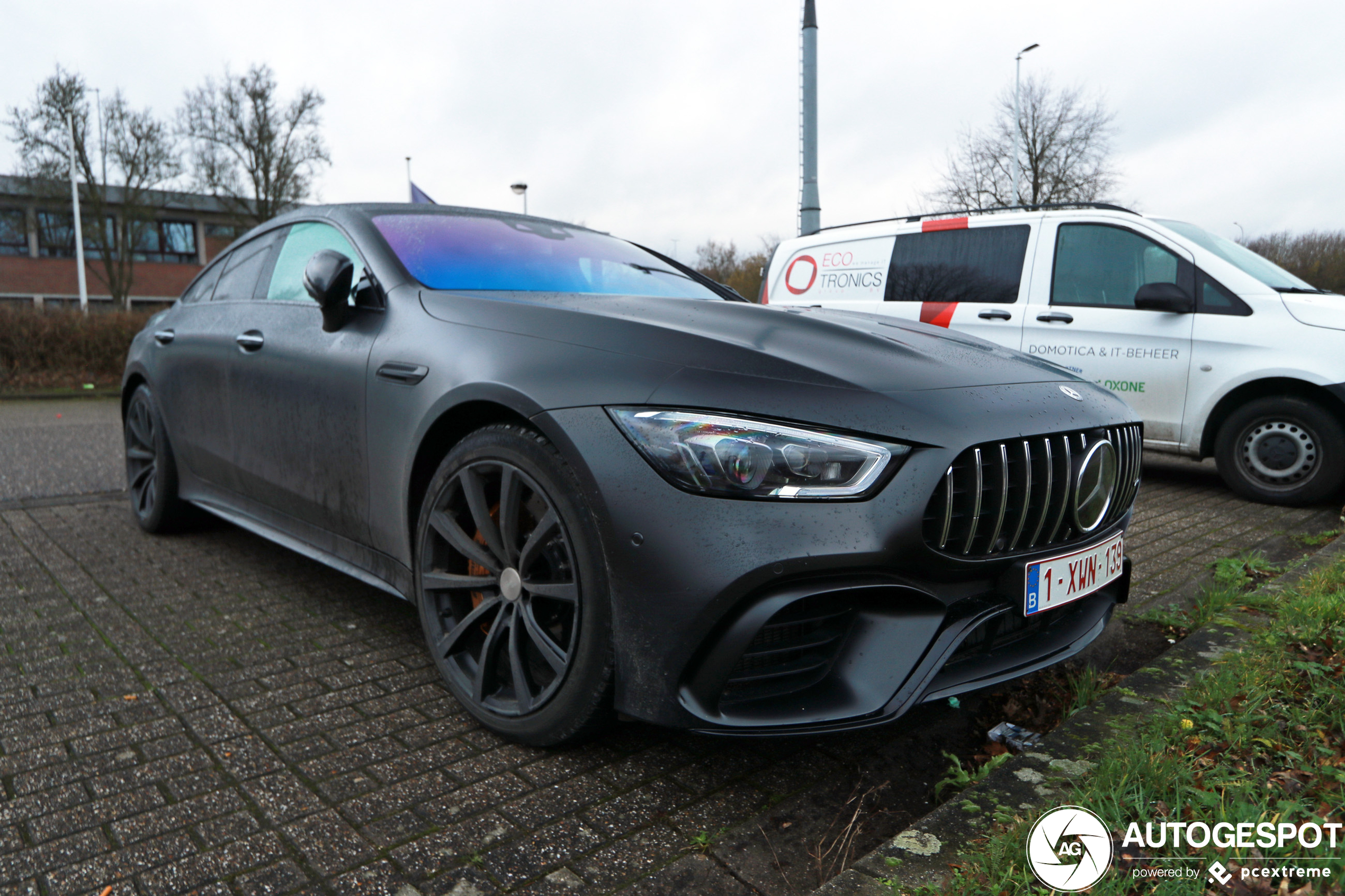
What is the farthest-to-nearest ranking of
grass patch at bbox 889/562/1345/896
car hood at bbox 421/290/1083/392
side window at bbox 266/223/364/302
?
side window at bbox 266/223/364/302 → car hood at bbox 421/290/1083/392 → grass patch at bbox 889/562/1345/896

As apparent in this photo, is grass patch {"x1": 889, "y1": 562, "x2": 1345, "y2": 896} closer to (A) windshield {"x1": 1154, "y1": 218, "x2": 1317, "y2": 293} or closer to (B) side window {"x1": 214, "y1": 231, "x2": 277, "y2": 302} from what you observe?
(B) side window {"x1": 214, "y1": 231, "x2": 277, "y2": 302}

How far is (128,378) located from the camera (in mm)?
4719

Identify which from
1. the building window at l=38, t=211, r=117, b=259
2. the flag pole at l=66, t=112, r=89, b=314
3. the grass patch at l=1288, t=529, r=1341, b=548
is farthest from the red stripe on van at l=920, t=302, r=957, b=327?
the building window at l=38, t=211, r=117, b=259

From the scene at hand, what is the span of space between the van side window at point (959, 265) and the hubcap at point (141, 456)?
5.09m

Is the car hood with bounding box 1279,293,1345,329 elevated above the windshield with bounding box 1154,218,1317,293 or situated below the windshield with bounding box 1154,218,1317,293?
below

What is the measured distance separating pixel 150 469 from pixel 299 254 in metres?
1.72

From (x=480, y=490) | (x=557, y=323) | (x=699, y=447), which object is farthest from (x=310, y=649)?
(x=699, y=447)

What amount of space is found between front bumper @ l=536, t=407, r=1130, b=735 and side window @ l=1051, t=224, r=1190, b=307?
458 centimetres

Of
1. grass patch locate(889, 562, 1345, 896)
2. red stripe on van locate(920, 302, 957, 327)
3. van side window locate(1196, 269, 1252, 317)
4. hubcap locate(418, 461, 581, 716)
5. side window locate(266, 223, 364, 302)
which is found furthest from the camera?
red stripe on van locate(920, 302, 957, 327)

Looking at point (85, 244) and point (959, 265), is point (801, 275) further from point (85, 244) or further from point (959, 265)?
point (85, 244)

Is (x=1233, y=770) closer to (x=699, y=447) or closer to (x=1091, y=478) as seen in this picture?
(x=1091, y=478)

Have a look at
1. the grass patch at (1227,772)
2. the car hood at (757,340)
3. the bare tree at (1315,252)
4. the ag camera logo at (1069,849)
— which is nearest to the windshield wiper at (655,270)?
the car hood at (757,340)

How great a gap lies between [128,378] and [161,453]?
75 cm

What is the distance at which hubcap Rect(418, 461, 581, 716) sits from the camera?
216 centimetres
